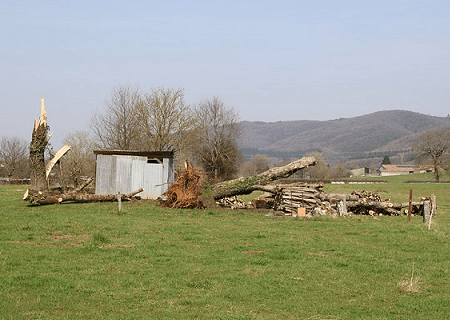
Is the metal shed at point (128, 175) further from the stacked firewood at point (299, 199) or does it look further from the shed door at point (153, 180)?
the stacked firewood at point (299, 199)

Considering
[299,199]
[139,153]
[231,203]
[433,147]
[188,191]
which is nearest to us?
[299,199]

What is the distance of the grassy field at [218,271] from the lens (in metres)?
8.68

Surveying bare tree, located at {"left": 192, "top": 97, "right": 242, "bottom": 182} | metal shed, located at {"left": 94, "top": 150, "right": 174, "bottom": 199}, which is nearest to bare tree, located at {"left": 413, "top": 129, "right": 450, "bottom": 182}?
bare tree, located at {"left": 192, "top": 97, "right": 242, "bottom": 182}

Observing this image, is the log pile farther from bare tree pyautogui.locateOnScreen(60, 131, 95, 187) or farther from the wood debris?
bare tree pyautogui.locateOnScreen(60, 131, 95, 187)

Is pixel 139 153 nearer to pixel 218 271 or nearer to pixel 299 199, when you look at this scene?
pixel 299 199

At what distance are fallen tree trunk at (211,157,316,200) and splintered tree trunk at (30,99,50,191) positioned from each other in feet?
33.3

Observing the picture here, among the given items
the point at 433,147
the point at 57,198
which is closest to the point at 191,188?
the point at 57,198

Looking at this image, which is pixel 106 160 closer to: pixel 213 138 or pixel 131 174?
pixel 131 174

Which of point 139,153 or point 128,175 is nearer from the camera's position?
point 128,175

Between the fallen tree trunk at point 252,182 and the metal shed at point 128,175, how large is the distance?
3.94m

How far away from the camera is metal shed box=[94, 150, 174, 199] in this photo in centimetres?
3170

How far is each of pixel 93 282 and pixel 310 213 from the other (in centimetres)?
1646

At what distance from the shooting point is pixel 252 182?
2930 centimetres

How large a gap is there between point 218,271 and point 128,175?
21.1 meters
